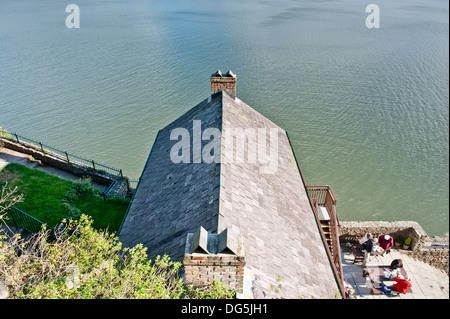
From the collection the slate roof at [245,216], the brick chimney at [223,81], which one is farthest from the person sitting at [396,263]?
the brick chimney at [223,81]

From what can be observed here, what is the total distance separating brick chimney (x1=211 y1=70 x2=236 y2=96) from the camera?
16375mm

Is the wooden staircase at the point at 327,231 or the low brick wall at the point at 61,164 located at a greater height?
the low brick wall at the point at 61,164

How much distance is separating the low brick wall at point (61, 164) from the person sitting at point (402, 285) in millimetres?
16149

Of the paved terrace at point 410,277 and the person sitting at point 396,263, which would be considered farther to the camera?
the person sitting at point 396,263

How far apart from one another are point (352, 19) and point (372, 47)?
19.8m

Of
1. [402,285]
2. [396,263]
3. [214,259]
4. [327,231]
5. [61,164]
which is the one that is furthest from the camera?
[61,164]

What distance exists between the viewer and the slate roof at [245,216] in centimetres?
871

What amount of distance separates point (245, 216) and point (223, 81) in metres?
8.96

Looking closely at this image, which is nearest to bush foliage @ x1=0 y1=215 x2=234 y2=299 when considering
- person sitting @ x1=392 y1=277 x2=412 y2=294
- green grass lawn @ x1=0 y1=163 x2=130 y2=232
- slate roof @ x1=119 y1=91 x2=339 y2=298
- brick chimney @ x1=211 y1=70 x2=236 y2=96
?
slate roof @ x1=119 y1=91 x2=339 y2=298

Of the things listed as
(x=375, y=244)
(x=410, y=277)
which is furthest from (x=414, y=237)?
(x=375, y=244)

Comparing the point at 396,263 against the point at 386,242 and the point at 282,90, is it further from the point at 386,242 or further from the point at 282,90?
the point at 282,90

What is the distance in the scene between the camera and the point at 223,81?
54.1ft

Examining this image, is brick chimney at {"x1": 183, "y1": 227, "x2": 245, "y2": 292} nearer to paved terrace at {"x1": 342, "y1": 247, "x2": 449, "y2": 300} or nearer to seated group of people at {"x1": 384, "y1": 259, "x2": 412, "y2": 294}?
paved terrace at {"x1": 342, "y1": 247, "x2": 449, "y2": 300}

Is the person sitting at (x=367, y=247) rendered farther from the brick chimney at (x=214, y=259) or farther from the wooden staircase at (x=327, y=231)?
the brick chimney at (x=214, y=259)
